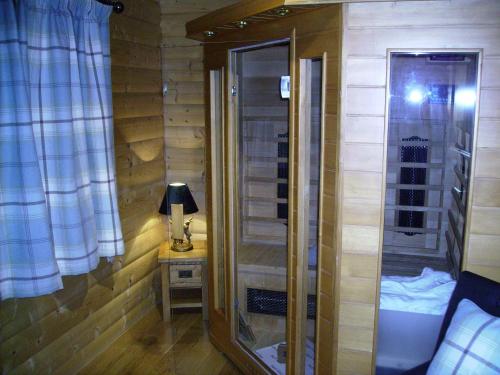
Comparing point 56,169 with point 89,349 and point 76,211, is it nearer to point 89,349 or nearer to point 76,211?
point 76,211

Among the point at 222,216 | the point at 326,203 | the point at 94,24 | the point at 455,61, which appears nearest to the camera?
the point at 455,61

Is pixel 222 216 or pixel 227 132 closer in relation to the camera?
pixel 227 132

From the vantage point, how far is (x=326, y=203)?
1.88m

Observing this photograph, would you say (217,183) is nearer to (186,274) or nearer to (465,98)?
(186,274)

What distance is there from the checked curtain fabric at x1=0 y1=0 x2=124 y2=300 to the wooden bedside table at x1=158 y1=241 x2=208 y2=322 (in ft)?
2.21

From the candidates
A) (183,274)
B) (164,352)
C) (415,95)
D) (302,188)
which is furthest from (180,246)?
(415,95)

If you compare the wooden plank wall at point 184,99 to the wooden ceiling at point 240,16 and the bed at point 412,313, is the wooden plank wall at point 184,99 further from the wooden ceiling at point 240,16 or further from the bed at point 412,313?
the bed at point 412,313

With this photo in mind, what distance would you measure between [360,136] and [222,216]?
44.4 inches

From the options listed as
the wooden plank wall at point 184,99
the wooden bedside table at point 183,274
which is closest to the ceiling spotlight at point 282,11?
the wooden plank wall at point 184,99

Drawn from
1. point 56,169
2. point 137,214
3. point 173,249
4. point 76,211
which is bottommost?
point 173,249

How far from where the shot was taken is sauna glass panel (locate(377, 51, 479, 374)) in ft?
5.55

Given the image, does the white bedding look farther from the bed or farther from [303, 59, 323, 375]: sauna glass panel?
[303, 59, 323, 375]: sauna glass panel

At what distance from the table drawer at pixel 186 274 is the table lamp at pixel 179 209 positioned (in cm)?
12

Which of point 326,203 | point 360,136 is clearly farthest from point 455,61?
point 326,203
